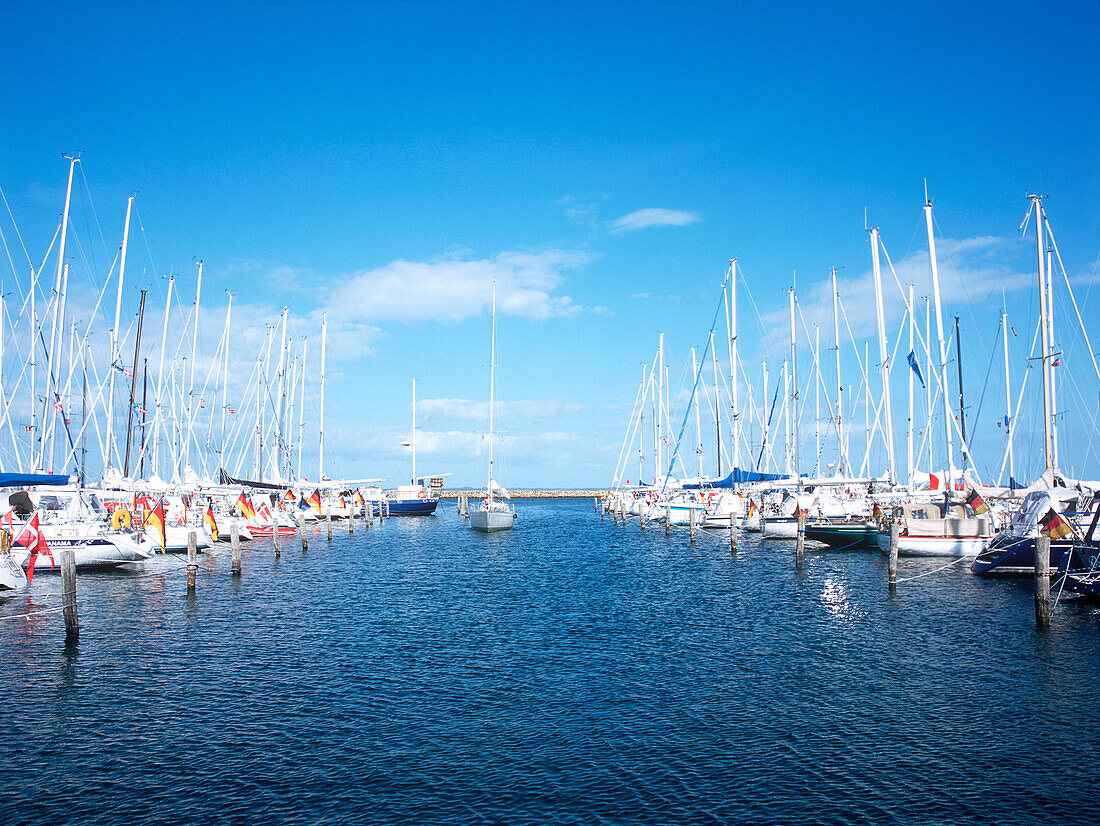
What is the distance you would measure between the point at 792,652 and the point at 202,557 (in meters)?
41.9

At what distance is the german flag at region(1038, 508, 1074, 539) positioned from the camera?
33000mm

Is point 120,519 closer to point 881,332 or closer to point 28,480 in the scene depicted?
point 28,480

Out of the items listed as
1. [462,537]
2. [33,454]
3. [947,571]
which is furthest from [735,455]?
[33,454]

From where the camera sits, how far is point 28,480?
36469 mm

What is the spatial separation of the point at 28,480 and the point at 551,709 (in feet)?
100

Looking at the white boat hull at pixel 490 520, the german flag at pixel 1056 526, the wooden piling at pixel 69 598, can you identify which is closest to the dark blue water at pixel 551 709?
the wooden piling at pixel 69 598

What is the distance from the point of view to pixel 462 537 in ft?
251

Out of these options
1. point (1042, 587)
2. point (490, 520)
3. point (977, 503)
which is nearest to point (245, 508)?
point (490, 520)

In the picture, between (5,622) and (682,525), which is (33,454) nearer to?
(5,622)

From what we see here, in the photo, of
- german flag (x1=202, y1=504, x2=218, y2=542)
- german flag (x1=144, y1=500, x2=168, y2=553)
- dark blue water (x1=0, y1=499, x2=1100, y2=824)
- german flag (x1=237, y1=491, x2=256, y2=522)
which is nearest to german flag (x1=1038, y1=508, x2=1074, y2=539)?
dark blue water (x1=0, y1=499, x2=1100, y2=824)

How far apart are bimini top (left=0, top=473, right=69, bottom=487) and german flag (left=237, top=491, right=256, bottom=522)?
91.9 feet

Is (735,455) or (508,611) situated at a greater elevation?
(735,455)

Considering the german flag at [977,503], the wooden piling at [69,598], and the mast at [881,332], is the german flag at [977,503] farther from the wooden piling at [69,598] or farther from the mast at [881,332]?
the wooden piling at [69,598]

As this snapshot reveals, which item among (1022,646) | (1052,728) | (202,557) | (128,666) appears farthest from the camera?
(202,557)
